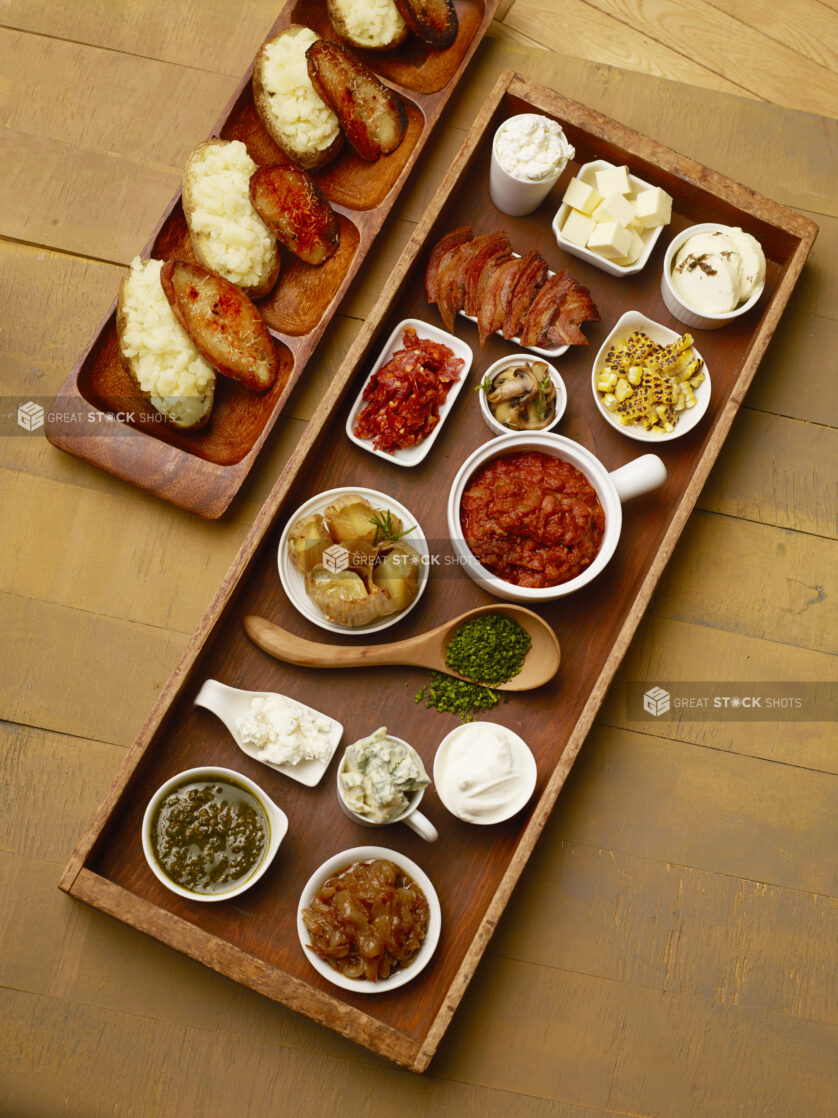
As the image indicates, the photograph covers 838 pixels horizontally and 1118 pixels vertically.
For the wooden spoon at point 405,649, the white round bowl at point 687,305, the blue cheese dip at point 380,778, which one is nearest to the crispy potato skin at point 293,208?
the white round bowl at point 687,305

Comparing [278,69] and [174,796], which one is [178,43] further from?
[174,796]

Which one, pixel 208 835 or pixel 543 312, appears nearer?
pixel 208 835

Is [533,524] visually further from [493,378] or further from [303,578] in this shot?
[303,578]

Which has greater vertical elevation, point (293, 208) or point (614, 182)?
point (614, 182)

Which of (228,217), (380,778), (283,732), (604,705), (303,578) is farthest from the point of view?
(604,705)

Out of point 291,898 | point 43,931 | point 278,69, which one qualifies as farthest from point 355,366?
point 43,931

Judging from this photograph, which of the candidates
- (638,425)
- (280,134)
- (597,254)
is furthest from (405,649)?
(280,134)

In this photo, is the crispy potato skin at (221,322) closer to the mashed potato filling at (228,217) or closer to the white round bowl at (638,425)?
the mashed potato filling at (228,217)
